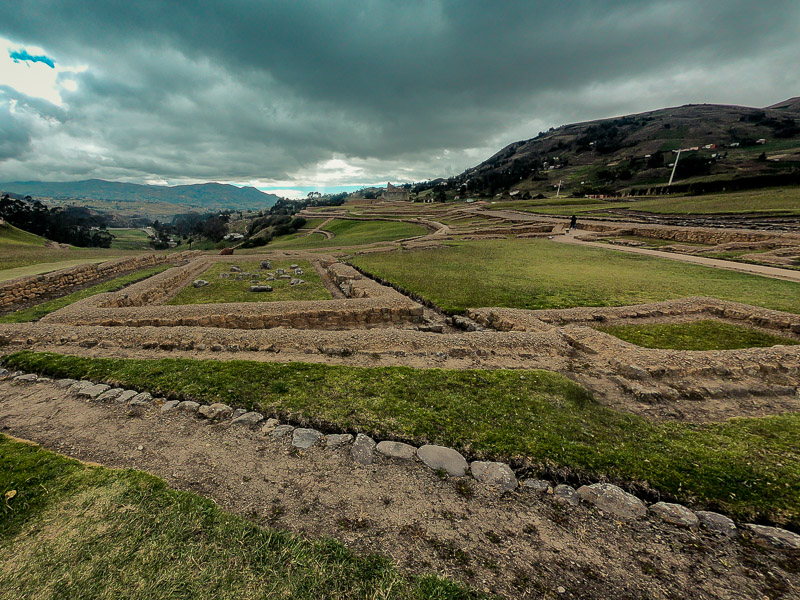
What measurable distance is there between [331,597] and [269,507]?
48.8 inches

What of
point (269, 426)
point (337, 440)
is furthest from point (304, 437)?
point (269, 426)

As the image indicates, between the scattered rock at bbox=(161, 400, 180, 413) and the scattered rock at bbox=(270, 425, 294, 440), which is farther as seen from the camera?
the scattered rock at bbox=(161, 400, 180, 413)

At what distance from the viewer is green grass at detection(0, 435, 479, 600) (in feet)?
→ 8.36

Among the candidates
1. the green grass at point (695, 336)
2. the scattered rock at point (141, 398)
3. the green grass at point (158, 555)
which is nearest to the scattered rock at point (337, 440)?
the green grass at point (158, 555)

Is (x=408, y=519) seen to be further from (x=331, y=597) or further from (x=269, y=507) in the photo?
(x=269, y=507)

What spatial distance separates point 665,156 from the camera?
310 ft

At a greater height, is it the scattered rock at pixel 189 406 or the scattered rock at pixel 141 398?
the scattered rock at pixel 141 398

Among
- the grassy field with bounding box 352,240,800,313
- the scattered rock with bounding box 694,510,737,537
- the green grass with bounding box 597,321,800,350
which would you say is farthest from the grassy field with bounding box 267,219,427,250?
the scattered rock with bounding box 694,510,737,537

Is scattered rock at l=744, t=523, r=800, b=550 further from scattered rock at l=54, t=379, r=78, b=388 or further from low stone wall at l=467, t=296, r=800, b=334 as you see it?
scattered rock at l=54, t=379, r=78, b=388

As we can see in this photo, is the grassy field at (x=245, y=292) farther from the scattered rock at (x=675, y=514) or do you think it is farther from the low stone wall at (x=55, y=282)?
the scattered rock at (x=675, y=514)

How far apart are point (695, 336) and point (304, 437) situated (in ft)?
36.8

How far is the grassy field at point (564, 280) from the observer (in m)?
12.1

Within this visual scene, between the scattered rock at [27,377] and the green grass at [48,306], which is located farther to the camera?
the green grass at [48,306]

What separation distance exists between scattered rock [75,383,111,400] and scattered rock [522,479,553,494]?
7.54 metres
